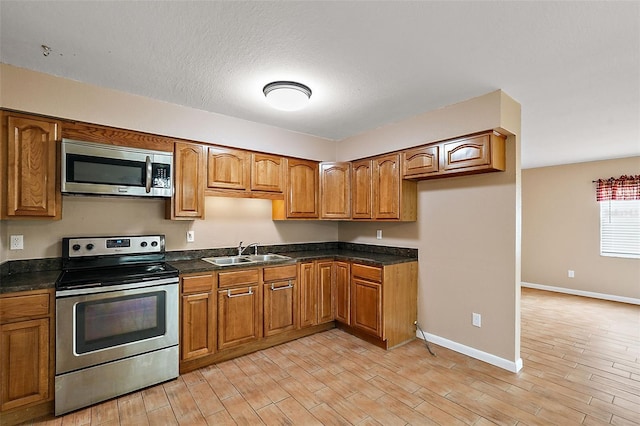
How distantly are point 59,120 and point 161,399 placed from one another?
7.81 feet

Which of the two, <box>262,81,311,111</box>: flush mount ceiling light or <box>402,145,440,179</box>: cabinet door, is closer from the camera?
<box>262,81,311,111</box>: flush mount ceiling light

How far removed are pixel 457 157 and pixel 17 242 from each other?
→ 3.92m

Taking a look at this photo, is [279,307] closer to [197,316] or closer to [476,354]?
[197,316]

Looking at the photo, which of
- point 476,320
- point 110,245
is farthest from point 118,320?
point 476,320

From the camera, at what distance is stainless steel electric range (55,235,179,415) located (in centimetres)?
215

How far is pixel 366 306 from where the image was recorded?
3.38 m

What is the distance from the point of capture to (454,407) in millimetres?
2246

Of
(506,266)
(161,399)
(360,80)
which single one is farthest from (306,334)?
(360,80)

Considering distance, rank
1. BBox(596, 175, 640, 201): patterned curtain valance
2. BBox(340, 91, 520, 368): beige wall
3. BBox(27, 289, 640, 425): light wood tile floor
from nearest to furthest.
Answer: BBox(27, 289, 640, 425): light wood tile floor → BBox(340, 91, 520, 368): beige wall → BBox(596, 175, 640, 201): patterned curtain valance

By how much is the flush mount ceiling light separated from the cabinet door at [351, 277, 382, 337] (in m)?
2.04

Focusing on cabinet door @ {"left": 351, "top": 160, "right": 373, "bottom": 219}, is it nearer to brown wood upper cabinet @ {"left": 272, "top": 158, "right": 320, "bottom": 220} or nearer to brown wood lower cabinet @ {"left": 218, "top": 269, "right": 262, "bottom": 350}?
brown wood upper cabinet @ {"left": 272, "top": 158, "right": 320, "bottom": 220}

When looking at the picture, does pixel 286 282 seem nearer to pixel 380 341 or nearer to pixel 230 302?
pixel 230 302

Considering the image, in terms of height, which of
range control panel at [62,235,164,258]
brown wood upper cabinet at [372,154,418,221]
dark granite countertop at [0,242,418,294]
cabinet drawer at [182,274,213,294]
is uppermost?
brown wood upper cabinet at [372,154,418,221]

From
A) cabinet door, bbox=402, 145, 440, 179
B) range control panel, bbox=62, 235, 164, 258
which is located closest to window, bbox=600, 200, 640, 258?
cabinet door, bbox=402, 145, 440, 179
